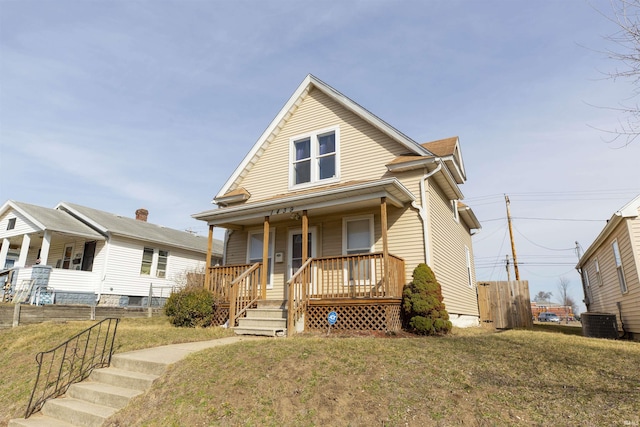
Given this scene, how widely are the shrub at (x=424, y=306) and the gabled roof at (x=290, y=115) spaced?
4.04 m

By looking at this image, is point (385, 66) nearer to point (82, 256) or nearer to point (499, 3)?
point (499, 3)

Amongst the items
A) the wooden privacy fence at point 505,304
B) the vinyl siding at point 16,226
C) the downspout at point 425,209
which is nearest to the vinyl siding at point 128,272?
the vinyl siding at point 16,226

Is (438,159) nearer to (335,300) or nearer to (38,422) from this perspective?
(335,300)

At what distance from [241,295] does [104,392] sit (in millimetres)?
5960

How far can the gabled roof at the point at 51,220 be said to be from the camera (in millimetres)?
18344

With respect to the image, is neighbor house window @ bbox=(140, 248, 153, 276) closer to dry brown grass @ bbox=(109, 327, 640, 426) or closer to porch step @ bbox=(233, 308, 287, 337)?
porch step @ bbox=(233, 308, 287, 337)

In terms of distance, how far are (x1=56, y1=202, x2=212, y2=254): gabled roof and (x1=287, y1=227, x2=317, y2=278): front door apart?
1151 cm

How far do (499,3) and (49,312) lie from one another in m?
16.8

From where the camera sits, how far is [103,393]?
567 cm

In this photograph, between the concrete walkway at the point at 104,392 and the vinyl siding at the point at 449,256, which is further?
the vinyl siding at the point at 449,256

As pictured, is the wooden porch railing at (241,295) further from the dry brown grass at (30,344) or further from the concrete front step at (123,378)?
the concrete front step at (123,378)

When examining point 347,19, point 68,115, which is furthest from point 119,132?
point 347,19

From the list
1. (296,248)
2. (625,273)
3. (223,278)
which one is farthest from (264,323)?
(625,273)

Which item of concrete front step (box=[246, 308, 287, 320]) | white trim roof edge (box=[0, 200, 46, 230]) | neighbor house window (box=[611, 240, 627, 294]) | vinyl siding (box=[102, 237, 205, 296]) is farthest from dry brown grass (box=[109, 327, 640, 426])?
white trim roof edge (box=[0, 200, 46, 230])
